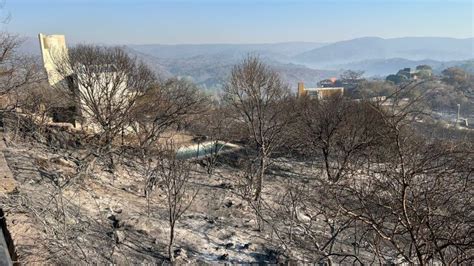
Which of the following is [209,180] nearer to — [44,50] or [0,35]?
[0,35]

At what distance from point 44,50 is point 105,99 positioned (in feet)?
51.6

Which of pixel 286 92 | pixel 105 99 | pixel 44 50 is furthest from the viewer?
pixel 44 50

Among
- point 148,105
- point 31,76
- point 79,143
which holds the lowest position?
point 79,143

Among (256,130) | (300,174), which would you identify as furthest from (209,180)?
(300,174)

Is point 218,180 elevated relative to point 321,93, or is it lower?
lower

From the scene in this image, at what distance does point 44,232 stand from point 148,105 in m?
13.2

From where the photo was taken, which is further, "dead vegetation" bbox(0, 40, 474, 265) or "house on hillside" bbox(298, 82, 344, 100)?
"house on hillside" bbox(298, 82, 344, 100)

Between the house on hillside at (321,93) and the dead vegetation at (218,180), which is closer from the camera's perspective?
the dead vegetation at (218,180)

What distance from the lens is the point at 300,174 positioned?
22047 mm

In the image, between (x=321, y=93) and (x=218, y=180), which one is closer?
(x=218, y=180)

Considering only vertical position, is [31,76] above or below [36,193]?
above

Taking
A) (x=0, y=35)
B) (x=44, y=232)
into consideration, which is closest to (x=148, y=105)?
(x=0, y=35)

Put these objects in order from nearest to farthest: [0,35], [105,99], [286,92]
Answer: [0,35]
[105,99]
[286,92]

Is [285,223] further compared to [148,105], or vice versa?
[148,105]
